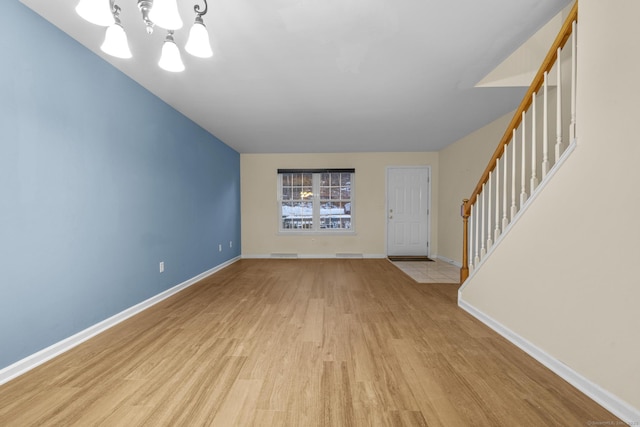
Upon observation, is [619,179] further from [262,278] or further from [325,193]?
[325,193]

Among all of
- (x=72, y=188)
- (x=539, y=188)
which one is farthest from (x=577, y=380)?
(x=72, y=188)

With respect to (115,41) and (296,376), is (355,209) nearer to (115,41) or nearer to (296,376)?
(296,376)

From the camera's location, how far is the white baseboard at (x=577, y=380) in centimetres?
133

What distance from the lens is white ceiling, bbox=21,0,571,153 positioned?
6.03 feet

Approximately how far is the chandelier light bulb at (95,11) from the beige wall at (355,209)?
5031 millimetres

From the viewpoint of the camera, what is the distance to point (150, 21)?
145cm

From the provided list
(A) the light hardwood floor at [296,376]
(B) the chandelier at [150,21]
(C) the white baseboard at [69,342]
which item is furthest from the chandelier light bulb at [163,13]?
(C) the white baseboard at [69,342]

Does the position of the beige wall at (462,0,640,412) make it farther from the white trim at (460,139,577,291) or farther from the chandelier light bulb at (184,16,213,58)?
the chandelier light bulb at (184,16,213,58)

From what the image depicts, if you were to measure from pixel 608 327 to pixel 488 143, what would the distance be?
3.59 metres

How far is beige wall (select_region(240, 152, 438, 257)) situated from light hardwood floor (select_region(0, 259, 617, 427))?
3.41m

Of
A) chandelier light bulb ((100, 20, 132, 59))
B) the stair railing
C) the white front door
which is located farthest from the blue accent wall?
the white front door

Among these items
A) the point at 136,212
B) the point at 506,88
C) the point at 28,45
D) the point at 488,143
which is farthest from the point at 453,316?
the point at 28,45

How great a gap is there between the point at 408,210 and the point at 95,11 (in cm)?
605

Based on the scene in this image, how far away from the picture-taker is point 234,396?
1531 mm
